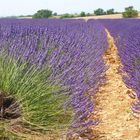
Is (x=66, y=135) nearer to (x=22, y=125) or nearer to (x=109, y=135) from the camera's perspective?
(x=22, y=125)

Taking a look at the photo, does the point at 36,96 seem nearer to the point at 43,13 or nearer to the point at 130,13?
the point at 130,13

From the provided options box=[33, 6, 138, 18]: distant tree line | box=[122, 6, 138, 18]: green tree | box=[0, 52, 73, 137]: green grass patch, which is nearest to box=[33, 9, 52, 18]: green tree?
box=[33, 6, 138, 18]: distant tree line

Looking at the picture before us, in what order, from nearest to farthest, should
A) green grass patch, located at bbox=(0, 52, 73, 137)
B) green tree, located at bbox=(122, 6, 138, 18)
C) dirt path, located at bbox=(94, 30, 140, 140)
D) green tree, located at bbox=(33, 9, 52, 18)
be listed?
green grass patch, located at bbox=(0, 52, 73, 137)
dirt path, located at bbox=(94, 30, 140, 140)
green tree, located at bbox=(122, 6, 138, 18)
green tree, located at bbox=(33, 9, 52, 18)

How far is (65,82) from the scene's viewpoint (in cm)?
425

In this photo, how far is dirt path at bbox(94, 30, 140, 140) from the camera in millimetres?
4375

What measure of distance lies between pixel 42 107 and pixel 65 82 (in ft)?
1.60

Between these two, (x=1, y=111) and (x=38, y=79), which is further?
(x=38, y=79)

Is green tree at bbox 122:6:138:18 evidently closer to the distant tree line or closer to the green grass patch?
the distant tree line

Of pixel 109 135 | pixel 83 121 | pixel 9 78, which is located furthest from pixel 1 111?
pixel 109 135

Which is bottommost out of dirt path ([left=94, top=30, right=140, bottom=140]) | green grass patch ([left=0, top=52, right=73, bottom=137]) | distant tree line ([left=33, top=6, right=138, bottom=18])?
distant tree line ([left=33, top=6, right=138, bottom=18])

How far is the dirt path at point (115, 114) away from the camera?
4375mm

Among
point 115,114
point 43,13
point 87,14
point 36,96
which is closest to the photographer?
point 36,96

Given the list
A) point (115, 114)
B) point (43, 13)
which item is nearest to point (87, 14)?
point (43, 13)

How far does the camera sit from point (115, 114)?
17.3ft
